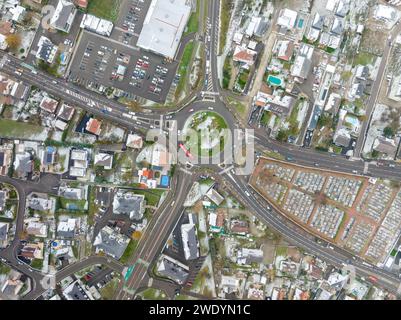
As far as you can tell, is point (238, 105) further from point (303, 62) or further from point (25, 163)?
point (25, 163)

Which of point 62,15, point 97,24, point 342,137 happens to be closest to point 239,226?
point 342,137

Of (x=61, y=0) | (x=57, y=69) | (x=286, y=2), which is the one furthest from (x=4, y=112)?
(x=286, y=2)

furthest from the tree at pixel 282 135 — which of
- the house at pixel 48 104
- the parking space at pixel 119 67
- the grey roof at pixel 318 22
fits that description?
the house at pixel 48 104

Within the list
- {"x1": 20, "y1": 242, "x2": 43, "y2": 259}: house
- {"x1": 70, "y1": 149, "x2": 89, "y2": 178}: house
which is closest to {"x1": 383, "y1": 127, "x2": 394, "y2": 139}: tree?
{"x1": 70, "y1": 149, "x2": 89, "y2": 178}: house

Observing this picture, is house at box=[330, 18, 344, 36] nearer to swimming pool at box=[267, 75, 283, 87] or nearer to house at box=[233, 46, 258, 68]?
swimming pool at box=[267, 75, 283, 87]

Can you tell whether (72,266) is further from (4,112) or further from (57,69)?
(57,69)

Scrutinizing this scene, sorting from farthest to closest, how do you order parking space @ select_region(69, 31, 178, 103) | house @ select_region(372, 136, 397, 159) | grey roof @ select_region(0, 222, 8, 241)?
parking space @ select_region(69, 31, 178, 103) → house @ select_region(372, 136, 397, 159) → grey roof @ select_region(0, 222, 8, 241)
